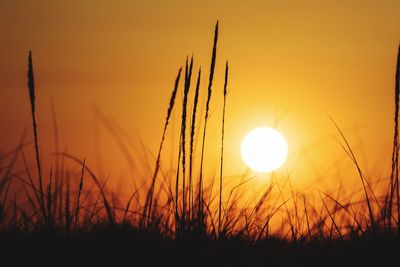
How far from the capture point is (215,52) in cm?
351

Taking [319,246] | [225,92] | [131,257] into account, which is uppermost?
[225,92]

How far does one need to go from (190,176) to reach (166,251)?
594 mm

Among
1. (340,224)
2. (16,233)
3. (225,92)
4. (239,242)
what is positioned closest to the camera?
(239,242)

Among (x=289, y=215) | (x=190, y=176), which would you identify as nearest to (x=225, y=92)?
(x=190, y=176)

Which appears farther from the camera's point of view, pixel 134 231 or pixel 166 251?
pixel 134 231

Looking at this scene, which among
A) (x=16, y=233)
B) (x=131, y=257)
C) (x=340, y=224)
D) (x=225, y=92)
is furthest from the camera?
(x=340, y=224)

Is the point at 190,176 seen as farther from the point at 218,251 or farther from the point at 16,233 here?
the point at 16,233

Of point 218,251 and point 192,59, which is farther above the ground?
point 192,59

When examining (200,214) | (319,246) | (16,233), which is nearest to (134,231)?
(200,214)

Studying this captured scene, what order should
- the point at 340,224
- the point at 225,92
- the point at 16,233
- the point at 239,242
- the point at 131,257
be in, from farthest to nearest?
1. the point at 340,224
2. the point at 225,92
3. the point at 16,233
4. the point at 239,242
5. the point at 131,257

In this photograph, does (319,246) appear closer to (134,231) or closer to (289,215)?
(289,215)

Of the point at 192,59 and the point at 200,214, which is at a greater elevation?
the point at 192,59

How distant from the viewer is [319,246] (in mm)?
3301

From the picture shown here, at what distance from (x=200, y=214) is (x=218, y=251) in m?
0.33
